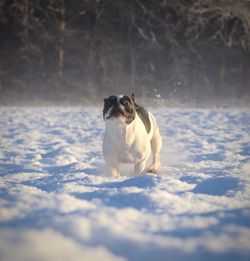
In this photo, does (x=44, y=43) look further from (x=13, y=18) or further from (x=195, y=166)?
(x=195, y=166)

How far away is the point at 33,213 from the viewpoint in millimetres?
2270

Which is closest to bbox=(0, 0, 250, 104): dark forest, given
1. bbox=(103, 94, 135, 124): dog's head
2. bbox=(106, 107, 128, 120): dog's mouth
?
bbox=(103, 94, 135, 124): dog's head

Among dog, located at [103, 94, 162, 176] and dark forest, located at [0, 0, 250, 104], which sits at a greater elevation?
dark forest, located at [0, 0, 250, 104]

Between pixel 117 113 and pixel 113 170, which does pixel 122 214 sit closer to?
pixel 113 170

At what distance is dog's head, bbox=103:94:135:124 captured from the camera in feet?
14.2

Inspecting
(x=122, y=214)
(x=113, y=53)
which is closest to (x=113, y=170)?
(x=122, y=214)

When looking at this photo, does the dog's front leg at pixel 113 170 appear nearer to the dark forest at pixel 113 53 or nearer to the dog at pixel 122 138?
the dog at pixel 122 138

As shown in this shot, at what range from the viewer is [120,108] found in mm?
4328

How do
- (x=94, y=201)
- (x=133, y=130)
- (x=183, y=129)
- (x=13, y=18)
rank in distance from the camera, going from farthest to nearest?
(x=13, y=18)
(x=183, y=129)
(x=133, y=130)
(x=94, y=201)

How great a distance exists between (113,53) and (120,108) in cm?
2302

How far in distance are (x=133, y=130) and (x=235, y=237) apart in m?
2.58

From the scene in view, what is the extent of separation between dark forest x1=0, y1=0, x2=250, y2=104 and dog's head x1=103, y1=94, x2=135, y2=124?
59.3ft

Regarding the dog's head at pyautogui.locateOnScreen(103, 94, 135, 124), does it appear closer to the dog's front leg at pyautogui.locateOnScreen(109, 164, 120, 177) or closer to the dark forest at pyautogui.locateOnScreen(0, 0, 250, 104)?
the dog's front leg at pyautogui.locateOnScreen(109, 164, 120, 177)

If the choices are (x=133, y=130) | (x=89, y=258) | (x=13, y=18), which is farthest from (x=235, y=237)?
(x=13, y=18)
